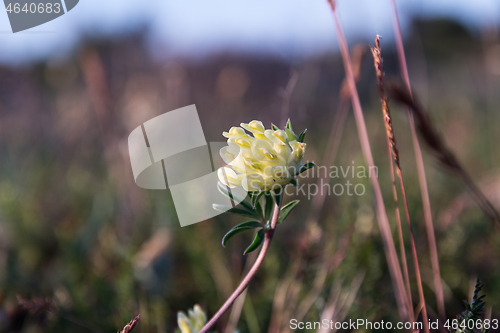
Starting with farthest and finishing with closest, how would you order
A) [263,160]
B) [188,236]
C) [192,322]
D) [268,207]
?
1. [188,236]
2. [192,322]
3. [268,207]
4. [263,160]

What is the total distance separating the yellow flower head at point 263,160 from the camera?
0.83m

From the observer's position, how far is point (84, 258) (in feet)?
7.00

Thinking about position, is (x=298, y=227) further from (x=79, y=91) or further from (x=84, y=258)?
(x=79, y=91)

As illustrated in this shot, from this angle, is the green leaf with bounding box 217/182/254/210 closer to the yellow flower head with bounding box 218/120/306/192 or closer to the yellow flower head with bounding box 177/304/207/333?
the yellow flower head with bounding box 218/120/306/192

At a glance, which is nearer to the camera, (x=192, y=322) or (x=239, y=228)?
(x=239, y=228)

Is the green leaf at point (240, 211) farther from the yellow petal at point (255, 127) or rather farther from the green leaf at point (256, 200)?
the yellow petal at point (255, 127)

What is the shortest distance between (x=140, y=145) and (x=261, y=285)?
105 centimetres

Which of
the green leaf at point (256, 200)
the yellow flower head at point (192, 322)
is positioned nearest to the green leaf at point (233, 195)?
the green leaf at point (256, 200)

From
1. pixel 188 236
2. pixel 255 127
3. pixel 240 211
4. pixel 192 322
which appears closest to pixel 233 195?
pixel 240 211

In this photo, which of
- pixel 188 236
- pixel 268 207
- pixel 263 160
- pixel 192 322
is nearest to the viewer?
pixel 263 160

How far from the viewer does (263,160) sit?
833mm

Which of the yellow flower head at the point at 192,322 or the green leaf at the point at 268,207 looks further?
the yellow flower head at the point at 192,322

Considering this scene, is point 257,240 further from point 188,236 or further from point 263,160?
point 188,236

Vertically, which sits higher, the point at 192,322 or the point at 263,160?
the point at 263,160
